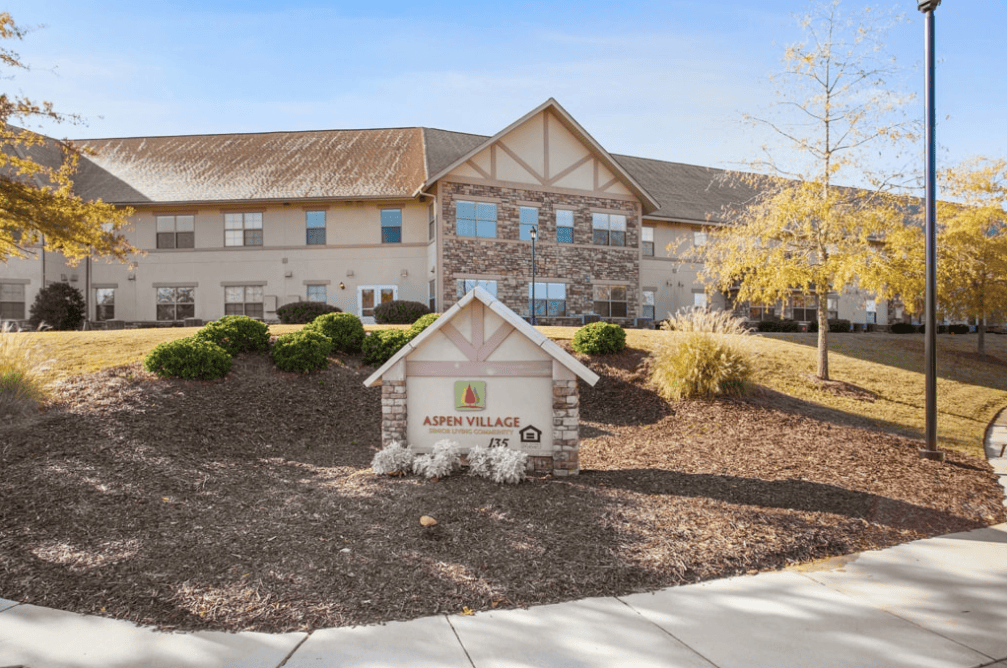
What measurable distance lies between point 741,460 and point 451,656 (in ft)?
20.7

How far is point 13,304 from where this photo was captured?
25.5m

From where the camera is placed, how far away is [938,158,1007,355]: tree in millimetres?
18797

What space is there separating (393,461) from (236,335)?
7.01 metres

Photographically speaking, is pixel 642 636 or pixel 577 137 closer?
pixel 642 636

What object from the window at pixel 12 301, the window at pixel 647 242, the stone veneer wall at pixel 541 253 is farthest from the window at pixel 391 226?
the window at pixel 12 301

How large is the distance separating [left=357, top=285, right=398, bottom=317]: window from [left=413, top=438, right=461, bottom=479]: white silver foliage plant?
19809mm

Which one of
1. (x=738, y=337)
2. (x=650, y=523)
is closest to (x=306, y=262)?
(x=738, y=337)

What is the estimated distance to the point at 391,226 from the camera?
88.1ft

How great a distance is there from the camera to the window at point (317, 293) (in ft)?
87.7

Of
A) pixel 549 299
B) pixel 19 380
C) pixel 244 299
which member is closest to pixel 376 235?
pixel 244 299

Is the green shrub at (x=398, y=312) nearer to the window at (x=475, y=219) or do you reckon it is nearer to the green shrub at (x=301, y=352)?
the window at (x=475, y=219)

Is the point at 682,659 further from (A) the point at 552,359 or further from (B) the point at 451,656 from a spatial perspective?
(A) the point at 552,359

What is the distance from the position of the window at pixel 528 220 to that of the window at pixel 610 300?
412cm

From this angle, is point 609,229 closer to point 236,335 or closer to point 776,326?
point 776,326
